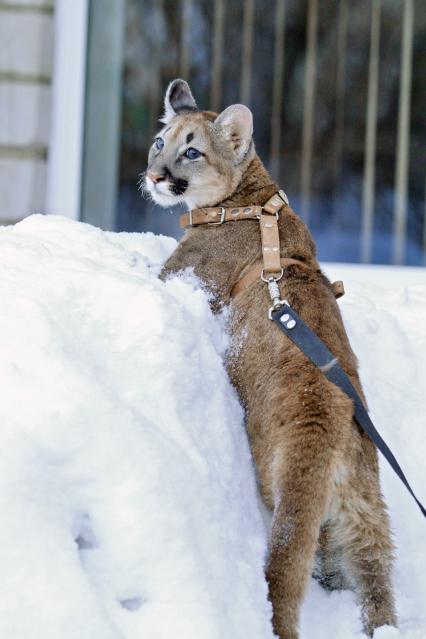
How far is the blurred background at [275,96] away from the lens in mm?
4180

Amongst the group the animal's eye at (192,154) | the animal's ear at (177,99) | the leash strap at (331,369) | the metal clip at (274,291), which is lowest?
the leash strap at (331,369)

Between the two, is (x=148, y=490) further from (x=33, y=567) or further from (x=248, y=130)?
(x=248, y=130)

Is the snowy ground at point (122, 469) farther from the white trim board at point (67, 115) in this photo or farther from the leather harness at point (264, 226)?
the white trim board at point (67, 115)

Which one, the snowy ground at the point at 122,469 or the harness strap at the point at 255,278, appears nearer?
the snowy ground at the point at 122,469

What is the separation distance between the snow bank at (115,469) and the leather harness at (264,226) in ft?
0.86

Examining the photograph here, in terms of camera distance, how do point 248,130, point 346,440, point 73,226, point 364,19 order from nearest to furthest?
point 346,440 → point 73,226 → point 248,130 → point 364,19

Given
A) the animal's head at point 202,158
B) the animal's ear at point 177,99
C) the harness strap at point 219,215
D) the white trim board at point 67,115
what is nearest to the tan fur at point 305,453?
the harness strap at point 219,215

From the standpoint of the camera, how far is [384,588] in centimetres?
173

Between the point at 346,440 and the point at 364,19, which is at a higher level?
the point at 364,19

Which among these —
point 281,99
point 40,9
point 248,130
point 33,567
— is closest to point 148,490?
point 33,567

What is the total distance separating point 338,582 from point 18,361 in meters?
0.85

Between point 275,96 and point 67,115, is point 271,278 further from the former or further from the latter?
point 67,115

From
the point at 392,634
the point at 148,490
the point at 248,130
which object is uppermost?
the point at 248,130

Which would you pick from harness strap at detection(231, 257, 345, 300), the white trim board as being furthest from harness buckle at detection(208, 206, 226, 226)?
the white trim board
